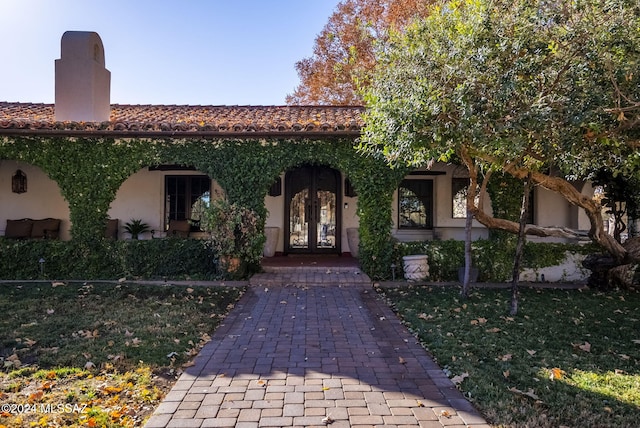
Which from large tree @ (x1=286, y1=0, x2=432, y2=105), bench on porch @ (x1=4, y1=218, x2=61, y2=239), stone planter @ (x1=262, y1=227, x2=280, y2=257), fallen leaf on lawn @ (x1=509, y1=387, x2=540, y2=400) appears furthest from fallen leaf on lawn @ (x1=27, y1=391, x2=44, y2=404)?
large tree @ (x1=286, y1=0, x2=432, y2=105)

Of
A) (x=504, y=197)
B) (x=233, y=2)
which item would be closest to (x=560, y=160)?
(x=504, y=197)

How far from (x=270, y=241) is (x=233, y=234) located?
277 centimetres

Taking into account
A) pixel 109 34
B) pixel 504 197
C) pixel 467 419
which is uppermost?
pixel 109 34

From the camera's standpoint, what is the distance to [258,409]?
3168 mm

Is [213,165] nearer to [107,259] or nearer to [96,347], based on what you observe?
[107,259]

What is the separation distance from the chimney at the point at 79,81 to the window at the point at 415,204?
8.43 metres

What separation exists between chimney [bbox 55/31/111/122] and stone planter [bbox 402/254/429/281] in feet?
27.7

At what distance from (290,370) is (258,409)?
0.81 metres

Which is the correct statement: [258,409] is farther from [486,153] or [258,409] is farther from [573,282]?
[573,282]

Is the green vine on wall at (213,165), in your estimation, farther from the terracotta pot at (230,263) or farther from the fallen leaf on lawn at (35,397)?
the fallen leaf on lawn at (35,397)

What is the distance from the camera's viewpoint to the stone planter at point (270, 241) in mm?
11180

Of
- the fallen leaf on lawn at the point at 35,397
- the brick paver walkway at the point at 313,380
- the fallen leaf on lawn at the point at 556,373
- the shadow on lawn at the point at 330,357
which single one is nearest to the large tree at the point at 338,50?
the shadow on lawn at the point at 330,357

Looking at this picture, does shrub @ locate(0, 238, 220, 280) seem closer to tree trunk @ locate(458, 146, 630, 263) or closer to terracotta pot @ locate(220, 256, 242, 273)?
terracotta pot @ locate(220, 256, 242, 273)

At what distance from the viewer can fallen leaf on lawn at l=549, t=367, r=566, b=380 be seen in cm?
378
